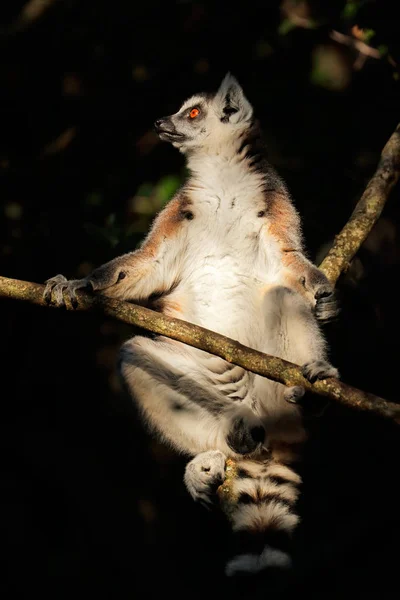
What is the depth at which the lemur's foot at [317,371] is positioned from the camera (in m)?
2.75

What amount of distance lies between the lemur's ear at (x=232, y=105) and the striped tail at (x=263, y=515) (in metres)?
1.94

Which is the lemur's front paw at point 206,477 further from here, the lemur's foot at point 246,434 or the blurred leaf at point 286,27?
the blurred leaf at point 286,27

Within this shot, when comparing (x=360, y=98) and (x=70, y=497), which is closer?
(x=70, y=497)

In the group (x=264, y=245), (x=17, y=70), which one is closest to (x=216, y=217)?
(x=264, y=245)

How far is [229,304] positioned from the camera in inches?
142

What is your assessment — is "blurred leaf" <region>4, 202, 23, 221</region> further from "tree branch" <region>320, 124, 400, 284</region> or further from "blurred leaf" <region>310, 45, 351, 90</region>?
"blurred leaf" <region>310, 45, 351, 90</region>

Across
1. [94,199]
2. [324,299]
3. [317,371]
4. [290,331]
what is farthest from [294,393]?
→ [94,199]

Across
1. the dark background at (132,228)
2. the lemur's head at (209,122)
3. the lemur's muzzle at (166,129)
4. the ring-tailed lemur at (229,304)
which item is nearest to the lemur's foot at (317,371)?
the ring-tailed lemur at (229,304)

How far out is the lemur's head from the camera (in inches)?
159

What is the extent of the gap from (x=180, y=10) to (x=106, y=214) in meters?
2.05

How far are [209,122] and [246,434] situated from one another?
183 cm

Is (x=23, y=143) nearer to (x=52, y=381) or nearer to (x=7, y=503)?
(x=52, y=381)

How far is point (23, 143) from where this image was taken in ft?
18.1

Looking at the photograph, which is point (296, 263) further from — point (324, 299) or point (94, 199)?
point (94, 199)
